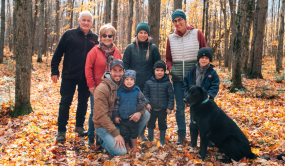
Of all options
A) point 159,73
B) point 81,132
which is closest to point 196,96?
point 159,73

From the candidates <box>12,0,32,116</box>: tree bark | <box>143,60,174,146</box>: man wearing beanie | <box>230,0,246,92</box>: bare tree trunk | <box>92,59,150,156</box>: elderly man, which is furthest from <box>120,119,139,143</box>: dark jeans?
<box>230,0,246,92</box>: bare tree trunk

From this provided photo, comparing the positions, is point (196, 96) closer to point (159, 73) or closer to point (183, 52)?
point (159, 73)

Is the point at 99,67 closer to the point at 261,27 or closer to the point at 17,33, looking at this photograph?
the point at 17,33

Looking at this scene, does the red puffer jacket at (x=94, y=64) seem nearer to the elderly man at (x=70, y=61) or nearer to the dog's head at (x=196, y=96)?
the elderly man at (x=70, y=61)

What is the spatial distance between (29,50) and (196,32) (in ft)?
16.5

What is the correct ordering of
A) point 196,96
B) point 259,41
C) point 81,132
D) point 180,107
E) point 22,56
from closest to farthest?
point 196,96 → point 180,107 → point 81,132 → point 22,56 → point 259,41

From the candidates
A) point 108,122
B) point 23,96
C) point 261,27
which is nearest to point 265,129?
point 108,122

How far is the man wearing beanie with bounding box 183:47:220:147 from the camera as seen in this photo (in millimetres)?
3252

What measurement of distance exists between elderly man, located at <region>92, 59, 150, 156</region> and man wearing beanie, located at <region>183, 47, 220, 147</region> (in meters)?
1.18

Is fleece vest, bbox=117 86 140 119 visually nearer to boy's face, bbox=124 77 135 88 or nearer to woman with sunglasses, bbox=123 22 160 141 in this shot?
boy's face, bbox=124 77 135 88

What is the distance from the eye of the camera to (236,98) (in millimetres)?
7316

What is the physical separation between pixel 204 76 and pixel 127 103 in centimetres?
151

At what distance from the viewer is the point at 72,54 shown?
3949 millimetres

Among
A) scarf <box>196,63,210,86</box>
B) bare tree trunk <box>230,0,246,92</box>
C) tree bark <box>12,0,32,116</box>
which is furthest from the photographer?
bare tree trunk <box>230,0,246,92</box>
